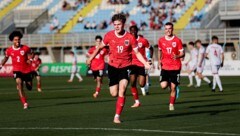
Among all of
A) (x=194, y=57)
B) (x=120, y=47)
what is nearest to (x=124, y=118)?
(x=120, y=47)

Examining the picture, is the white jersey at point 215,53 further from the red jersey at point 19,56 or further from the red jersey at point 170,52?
the red jersey at point 19,56

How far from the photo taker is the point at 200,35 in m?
58.4

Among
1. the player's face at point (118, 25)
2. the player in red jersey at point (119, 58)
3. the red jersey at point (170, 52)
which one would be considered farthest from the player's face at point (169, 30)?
the player's face at point (118, 25)

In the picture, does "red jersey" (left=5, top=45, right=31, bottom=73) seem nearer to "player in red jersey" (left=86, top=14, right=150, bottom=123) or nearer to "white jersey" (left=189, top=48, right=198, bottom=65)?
"player in red jersey" (left=86, top=14, right=150, bottom=123)

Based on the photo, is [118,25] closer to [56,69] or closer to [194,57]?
[194,57]

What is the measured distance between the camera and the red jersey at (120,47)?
17.6 meters

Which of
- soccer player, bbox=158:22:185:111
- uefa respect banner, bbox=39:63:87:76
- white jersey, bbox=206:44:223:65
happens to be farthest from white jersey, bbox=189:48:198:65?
uefa respect banner, bbox=39:63:87:76

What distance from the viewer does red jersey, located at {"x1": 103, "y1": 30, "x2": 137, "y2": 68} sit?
1758 centimetres

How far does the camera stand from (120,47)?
17641 mm

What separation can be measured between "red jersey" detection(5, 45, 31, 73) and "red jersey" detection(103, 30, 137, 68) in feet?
20.0

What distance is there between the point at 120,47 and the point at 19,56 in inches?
253

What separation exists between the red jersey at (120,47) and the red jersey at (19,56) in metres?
6.10

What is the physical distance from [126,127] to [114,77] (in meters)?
1.97

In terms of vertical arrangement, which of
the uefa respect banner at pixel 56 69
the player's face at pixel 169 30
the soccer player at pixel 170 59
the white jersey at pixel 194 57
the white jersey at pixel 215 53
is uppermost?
the player's face at pixel 169 30
